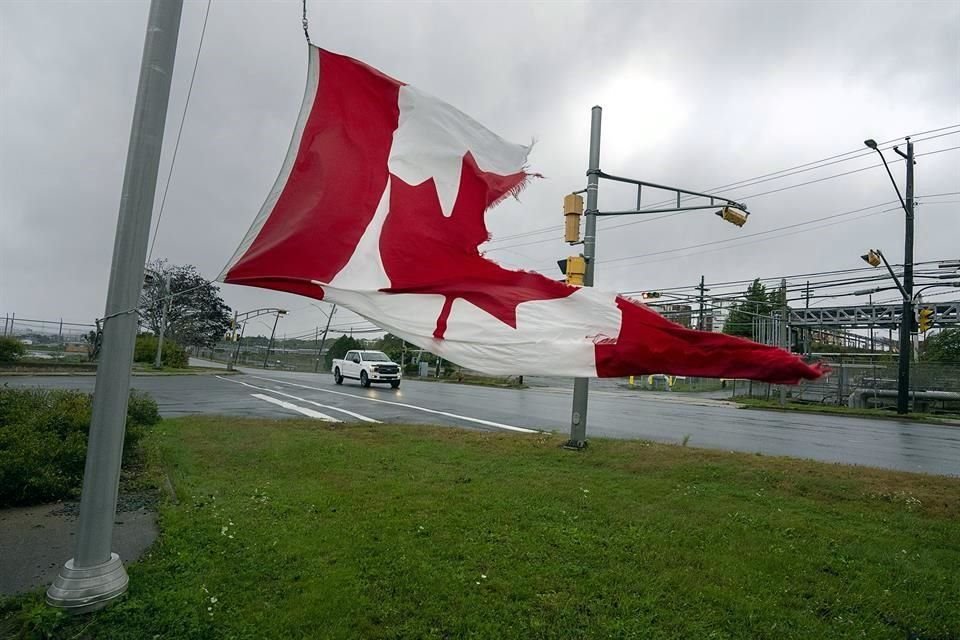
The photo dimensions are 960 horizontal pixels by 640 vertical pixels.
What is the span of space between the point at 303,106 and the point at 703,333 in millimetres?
2903

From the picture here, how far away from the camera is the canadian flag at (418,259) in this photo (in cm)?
311

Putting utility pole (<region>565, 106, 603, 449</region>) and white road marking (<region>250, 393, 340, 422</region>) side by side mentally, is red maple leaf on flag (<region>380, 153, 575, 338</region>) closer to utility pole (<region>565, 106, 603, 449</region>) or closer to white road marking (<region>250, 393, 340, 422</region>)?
utility pole (<region>565, 106, 603, 449</region>)

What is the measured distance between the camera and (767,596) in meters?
3.89

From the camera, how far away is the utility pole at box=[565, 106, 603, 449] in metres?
9.19

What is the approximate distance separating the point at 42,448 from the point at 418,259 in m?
5.10

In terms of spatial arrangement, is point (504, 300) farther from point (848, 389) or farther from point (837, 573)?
point (848, 389)

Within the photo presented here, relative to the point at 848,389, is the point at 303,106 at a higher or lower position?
higher

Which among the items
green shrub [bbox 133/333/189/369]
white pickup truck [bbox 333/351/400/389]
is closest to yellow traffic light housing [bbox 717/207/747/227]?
white pickup truck [bbox 333/351/400/389]

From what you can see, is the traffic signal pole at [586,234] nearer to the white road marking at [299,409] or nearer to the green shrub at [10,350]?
the white road marking at [299,409]

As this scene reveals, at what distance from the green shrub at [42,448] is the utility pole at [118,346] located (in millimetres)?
2744

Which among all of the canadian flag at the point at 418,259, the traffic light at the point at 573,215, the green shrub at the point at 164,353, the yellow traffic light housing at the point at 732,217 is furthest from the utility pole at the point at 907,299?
the green shrub at the point at 164,353

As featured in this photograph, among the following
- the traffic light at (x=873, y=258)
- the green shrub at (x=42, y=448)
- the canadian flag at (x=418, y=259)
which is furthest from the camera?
the traffic light at (x=873, y=258)

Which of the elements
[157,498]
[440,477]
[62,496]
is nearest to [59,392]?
Result: [62,496]

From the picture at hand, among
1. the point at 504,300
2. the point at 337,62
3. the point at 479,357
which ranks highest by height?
the point at 337,62
